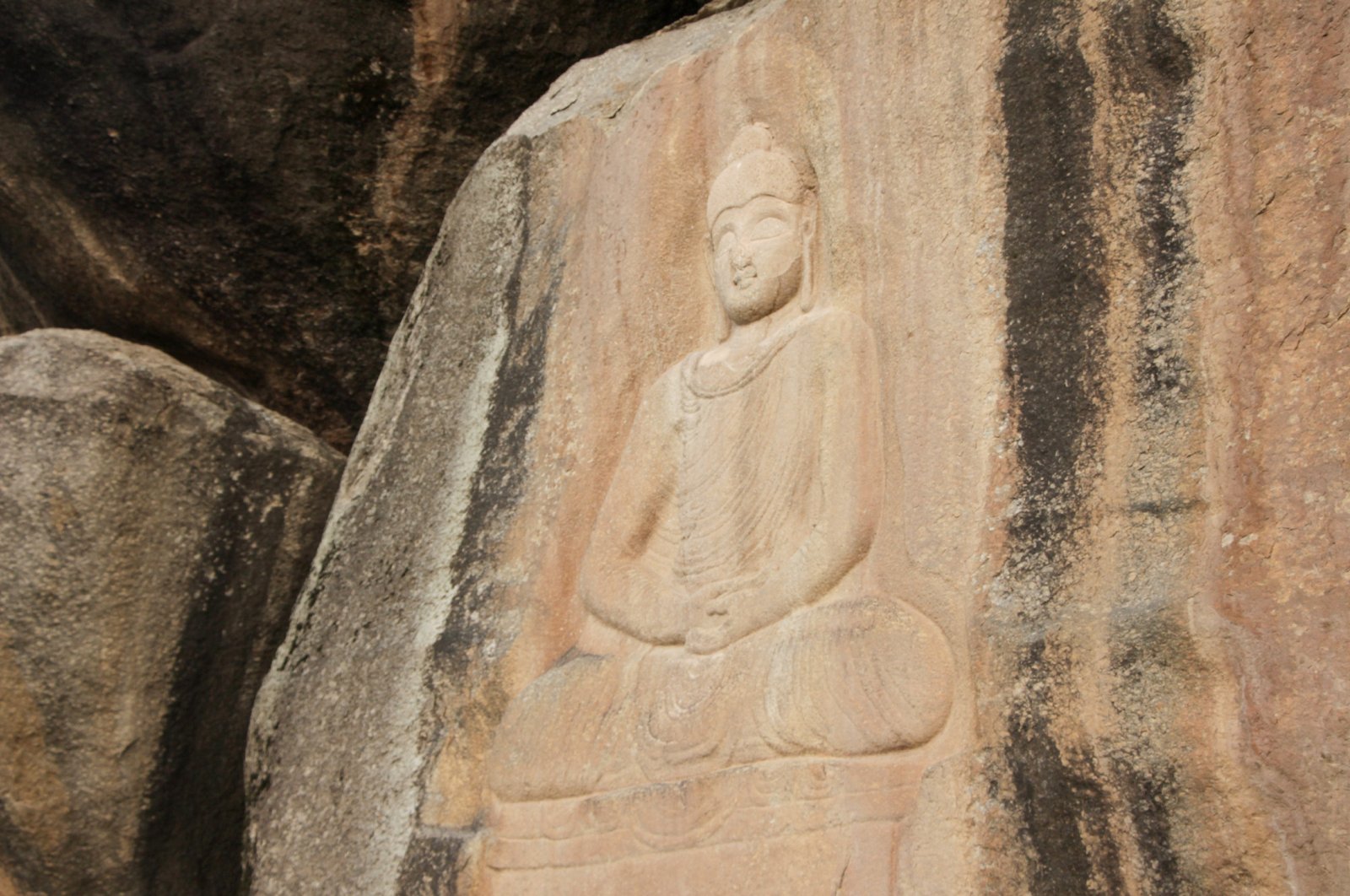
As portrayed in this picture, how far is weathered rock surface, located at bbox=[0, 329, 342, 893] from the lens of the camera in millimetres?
5918

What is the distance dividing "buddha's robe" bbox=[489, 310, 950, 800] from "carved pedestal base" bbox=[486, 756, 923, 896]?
0.23ft

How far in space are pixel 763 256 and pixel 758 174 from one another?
28 cm

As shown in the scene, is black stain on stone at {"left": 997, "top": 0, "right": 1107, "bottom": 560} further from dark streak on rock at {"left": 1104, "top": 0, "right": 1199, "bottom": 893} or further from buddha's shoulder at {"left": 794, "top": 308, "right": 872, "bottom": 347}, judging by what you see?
buddha's shoulder at {"left": 794, "top": 308, "right": 872, "bottom": 347}

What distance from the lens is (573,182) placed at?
5.70 metres

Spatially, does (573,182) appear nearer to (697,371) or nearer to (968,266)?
(697,371)

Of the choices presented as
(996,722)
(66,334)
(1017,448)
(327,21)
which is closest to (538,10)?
(327,21)

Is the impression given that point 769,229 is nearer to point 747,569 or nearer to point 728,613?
point 747,569

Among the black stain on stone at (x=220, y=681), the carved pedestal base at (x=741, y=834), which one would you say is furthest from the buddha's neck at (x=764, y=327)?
the black stain on stone at (x=220, y=681)

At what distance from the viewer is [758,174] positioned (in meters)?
5.06

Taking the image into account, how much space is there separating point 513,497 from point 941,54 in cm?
191

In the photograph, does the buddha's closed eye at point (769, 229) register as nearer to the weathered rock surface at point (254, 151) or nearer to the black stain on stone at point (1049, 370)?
the black stain on stone at point (1049, 370)

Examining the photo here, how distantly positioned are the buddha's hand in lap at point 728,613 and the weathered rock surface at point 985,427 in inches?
15.2

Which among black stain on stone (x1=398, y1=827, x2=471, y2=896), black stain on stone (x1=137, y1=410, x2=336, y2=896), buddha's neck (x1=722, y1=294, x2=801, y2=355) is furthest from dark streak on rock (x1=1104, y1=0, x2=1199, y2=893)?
black stain on stone (x1=137, y1=410, x2=336, y2=896)

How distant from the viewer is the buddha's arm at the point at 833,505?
14.5 feet
